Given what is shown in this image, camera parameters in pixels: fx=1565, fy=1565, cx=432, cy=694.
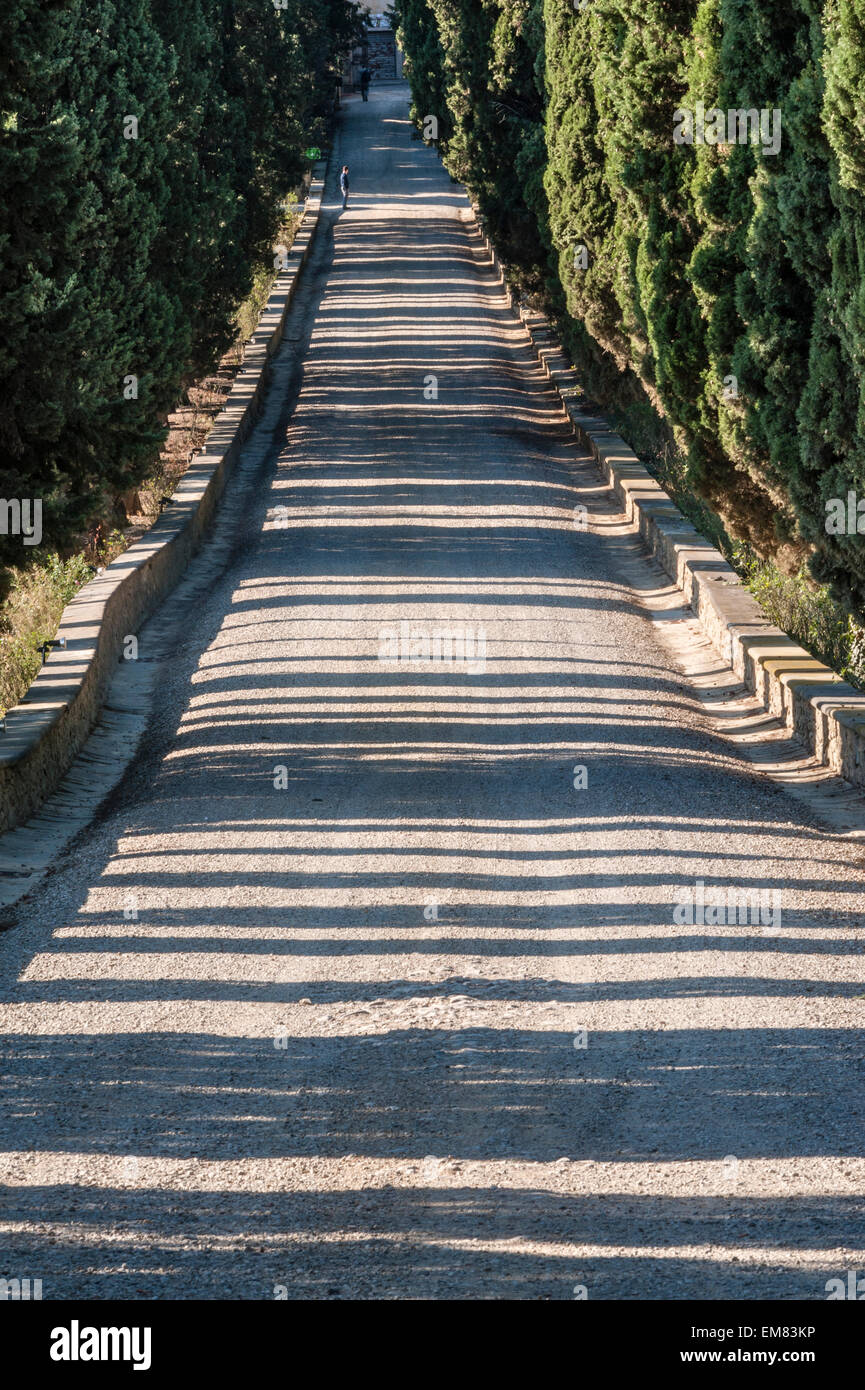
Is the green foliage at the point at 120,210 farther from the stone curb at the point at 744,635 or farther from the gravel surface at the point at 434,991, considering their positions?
the stone curb at the point at 744,635

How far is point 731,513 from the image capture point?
49.1 feet

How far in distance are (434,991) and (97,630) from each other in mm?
6702

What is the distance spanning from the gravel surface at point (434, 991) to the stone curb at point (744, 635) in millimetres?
550

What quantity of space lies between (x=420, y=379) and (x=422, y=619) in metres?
14.4

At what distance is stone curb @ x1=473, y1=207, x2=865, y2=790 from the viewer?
33.4 feet

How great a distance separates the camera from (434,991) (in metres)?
6.91

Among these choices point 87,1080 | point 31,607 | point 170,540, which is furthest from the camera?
point 170,540

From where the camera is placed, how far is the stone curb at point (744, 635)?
33.4 ft

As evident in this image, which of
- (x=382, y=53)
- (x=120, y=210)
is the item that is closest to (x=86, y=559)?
(x=120, y=210)

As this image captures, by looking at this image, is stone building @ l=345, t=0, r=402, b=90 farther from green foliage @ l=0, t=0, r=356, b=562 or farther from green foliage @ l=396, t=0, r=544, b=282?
green foliage @ l=396, t=0, r=544, b=282

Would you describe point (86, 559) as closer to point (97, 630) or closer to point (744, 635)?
point (97, 630)

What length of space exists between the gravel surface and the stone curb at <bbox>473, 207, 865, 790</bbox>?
0.55 m
